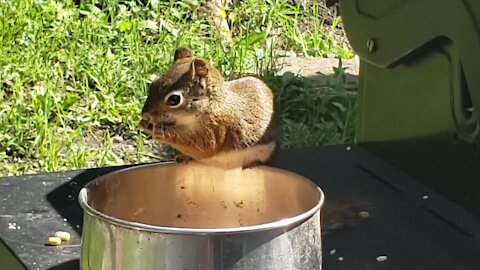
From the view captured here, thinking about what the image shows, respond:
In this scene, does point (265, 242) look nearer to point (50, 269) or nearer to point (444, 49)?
point (50, 269)

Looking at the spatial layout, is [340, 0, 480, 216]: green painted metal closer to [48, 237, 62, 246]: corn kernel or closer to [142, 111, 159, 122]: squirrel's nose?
[142, 111, 159, 122]: squirrel's nose

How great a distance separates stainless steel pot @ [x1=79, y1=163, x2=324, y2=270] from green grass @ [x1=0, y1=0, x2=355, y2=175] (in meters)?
1.63

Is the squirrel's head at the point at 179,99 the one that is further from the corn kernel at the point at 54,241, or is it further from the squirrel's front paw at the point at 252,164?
the corn kernel at the point at 54,241

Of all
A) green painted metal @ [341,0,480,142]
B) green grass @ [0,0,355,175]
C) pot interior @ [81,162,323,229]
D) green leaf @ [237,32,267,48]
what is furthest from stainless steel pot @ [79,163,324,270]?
green leaf @ [237,32,267,48]

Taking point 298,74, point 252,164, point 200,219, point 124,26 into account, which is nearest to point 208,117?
point 252,164

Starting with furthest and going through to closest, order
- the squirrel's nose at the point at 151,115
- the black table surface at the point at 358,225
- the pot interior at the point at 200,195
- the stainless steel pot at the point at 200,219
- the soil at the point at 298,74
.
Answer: the soil at the point at 298,74
the squirrel's nose at the point at 151,115
the black table surface at the point at 358,225
the pot interior at the point at 200,195
the stainless steel pot at the point at 200,219

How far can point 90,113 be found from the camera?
11.8 feet

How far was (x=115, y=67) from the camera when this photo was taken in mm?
3848

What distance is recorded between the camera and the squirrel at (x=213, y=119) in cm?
179

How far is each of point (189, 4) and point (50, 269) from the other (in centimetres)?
298

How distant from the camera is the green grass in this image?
3.41 meters

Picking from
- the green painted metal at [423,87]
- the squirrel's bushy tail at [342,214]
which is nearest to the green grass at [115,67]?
the green painted metal at [423,87]

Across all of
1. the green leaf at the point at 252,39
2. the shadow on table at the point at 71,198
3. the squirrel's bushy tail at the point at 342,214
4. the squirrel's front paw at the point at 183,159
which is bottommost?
the green leaf at the point at 252,39

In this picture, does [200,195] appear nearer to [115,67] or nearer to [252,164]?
[252,164]
